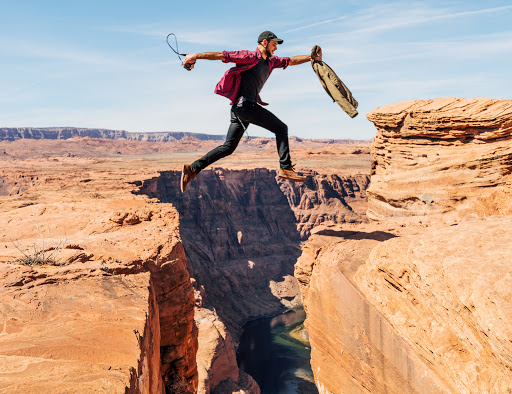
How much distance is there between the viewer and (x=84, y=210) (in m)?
10.1

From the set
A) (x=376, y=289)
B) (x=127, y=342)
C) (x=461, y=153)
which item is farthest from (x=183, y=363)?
(x=461, y=153)

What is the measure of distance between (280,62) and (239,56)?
0.86 metres

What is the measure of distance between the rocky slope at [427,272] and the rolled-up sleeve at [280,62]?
3198 mm

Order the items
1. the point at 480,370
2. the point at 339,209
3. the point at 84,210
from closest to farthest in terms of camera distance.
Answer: the point at 480,370 → the point at 84,210 → the point at 339,209

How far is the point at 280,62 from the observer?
6.80 metres

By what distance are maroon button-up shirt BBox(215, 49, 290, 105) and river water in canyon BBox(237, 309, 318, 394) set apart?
3822 cm

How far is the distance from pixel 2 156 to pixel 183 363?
124 meters

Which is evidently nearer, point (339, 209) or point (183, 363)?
point (183, 363)

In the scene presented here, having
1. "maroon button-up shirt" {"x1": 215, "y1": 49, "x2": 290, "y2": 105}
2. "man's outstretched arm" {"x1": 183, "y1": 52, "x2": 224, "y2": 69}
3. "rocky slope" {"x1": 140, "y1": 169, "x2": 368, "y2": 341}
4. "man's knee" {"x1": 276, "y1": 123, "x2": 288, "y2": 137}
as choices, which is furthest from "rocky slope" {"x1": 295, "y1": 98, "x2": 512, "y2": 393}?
"rocky slope" {"x1": 140, "y1": 169, "x2": 368, "y2": 341}

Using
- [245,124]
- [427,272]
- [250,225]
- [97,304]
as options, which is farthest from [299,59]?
[250,225]

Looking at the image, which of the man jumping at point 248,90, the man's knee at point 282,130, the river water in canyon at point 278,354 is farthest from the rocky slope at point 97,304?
the river water in canyon at point 278,354

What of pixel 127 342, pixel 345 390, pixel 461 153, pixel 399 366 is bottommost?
pixel 345 390

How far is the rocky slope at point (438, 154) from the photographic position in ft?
39.6

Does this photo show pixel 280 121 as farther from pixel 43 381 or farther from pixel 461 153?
pixel 461 153
